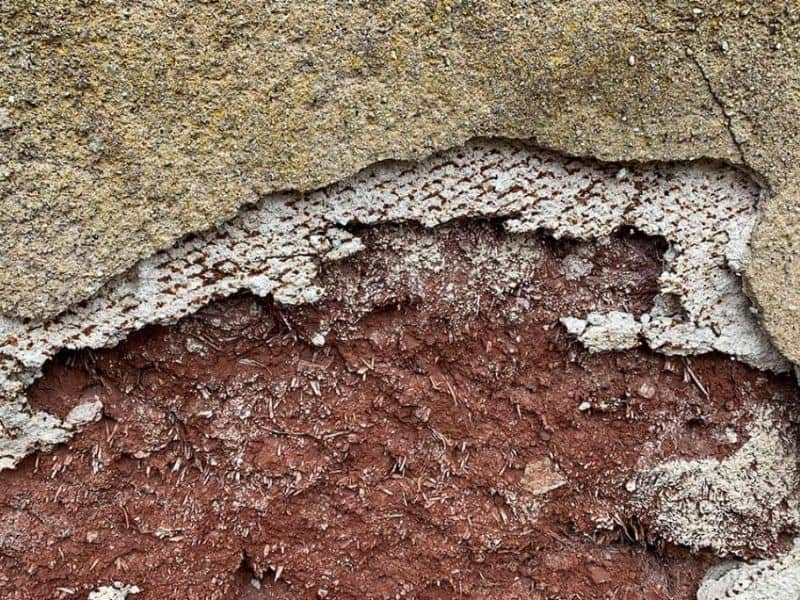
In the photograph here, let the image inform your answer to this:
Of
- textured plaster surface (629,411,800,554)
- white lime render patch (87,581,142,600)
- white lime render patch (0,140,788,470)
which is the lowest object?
white lime render patch (87,581,142,600)

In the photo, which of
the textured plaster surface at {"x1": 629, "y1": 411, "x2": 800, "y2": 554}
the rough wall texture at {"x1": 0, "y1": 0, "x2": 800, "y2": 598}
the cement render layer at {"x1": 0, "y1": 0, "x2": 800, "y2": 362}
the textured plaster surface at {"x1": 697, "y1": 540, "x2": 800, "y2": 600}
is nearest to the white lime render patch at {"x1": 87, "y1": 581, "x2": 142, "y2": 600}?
the rough wall texture at {"x1": 0, "y1": 0, "x2": 800, "y2": 598}

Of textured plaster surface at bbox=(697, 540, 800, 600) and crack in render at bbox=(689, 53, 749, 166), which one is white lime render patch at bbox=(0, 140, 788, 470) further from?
textured plaster surface at bbox=(697, 540, 800, 600)

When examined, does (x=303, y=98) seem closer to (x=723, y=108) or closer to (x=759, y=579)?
(x=723, y=108)

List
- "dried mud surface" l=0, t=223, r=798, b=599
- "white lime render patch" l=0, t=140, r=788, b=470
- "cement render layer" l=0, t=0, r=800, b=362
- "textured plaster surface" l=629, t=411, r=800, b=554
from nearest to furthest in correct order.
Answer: "cement render layer" l=0, t=0, r=800, b=362, "white lime render patch" l=0, t=140, r=788, b=470, "dried mud surface" l=0, t=223, r=798, b=599, "textured plaster surface" l=629, t=411, r=800, b=554

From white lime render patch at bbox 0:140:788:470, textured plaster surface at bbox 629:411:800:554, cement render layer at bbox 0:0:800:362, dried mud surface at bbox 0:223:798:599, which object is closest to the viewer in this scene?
cement render layer at bbox 0:0:800:362

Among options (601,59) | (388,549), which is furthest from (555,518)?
(601,59)

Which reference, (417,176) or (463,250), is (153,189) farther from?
(463,250)

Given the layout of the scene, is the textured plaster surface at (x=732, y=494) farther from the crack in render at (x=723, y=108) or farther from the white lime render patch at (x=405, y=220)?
the crack in render at (x=723, y=108)
